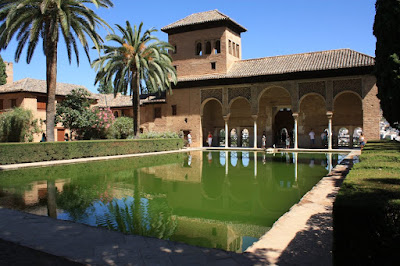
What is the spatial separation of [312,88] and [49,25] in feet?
56.6

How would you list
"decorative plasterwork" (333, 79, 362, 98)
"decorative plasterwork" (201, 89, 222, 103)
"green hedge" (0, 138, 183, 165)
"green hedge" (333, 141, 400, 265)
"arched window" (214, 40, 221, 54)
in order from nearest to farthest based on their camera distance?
1. "green hedge" (333, 141, 400, 265)
2. "green hedge" (0, 138, 183, 165)
3. "decorative plasterwork" (333, 79, 362, 98)
4. "decorative plasterwork" (201, 89, 222, 103)
5. "arched window" (214, 40, 221, 54)

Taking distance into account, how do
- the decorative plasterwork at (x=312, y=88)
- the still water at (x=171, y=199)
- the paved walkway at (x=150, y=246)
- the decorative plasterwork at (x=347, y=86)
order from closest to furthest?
the paved walkway at (x=150, y=246) < the still water at (x=171, y=199) < the decorative plasterwork at (x=347, y=86) < the decorative plasterwork at (x=312, y=88)

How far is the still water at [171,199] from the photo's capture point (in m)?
5.78

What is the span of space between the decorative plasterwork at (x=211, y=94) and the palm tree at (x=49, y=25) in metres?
12.3

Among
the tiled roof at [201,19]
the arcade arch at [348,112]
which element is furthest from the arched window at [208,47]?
the arcade arch at [348,112]

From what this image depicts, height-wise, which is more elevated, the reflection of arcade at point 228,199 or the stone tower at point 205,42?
the stone tower at point 205,42

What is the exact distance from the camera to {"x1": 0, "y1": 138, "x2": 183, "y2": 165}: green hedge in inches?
610

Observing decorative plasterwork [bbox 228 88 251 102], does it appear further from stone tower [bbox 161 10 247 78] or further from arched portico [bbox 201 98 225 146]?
arched portico [bbox 201 98 225 146]

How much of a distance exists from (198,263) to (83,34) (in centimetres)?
1586

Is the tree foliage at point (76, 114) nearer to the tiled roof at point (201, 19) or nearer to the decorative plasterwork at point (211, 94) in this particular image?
the decorative plasterwork at point (211, 94)

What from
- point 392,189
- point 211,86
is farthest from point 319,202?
point 211,86

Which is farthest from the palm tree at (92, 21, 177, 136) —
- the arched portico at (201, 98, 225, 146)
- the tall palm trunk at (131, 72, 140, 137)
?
the arched portico at (201, 98, 225, 146)

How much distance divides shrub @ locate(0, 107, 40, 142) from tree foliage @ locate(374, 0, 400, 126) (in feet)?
68.1

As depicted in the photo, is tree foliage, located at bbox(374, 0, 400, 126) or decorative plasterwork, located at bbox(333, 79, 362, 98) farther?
decorative plasterwork, located at bbox(333, 79, 362, 98)
